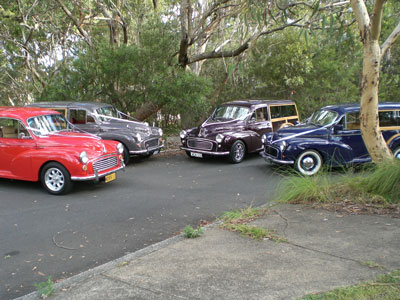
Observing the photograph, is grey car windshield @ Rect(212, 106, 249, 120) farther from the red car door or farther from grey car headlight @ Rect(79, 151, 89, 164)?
the red car door

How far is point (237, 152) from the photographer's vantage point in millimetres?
11391

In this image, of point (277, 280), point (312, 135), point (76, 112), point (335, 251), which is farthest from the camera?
point (76, 112)

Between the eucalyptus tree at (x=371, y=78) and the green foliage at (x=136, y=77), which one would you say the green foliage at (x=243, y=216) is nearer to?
the eucalyptus tree at (x=371, y=78)

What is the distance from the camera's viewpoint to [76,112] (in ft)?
36.1

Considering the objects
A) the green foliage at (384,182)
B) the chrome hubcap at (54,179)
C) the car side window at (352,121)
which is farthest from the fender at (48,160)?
the car side window at (352,121)

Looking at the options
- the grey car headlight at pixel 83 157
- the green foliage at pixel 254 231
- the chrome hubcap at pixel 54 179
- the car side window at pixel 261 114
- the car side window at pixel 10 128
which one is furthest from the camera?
the car side window at pixel 261 114

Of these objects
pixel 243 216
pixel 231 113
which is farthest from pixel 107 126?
pixel 243 216

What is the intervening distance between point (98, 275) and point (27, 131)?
5460mm

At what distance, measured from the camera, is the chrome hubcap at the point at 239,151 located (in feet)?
37.3

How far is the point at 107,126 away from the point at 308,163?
19.3 ft

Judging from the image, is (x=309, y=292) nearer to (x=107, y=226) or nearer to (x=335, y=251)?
(x=335, y=251)

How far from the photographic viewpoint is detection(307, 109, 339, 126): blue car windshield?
32.7 ft

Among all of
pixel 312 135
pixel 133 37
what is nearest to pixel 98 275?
pixel 312 135

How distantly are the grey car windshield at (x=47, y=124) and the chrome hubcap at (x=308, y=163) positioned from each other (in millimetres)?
6103
